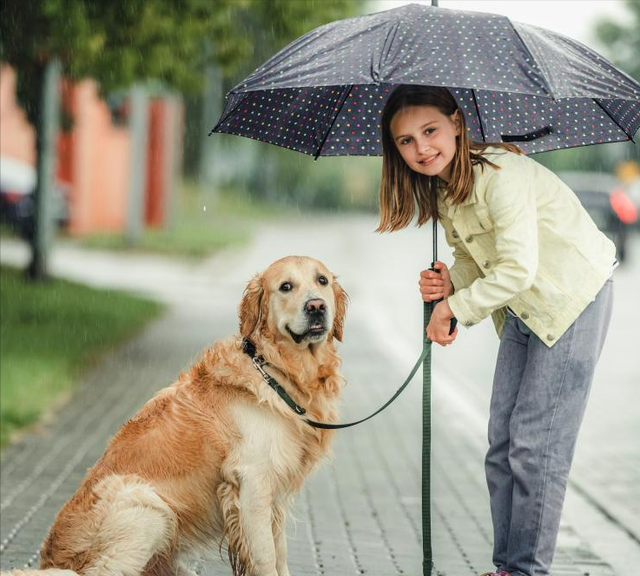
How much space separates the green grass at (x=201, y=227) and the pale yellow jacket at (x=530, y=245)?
8.80 metres

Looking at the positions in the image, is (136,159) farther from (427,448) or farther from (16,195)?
(427,448)

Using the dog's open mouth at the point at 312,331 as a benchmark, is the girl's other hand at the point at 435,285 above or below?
above

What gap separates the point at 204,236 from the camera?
33500 mm

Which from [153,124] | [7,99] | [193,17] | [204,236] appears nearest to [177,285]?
[7,99]

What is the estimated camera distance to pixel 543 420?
14.4ft

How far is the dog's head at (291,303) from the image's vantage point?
4484 millimetres

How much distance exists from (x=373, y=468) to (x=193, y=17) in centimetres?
600

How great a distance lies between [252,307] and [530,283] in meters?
1.17

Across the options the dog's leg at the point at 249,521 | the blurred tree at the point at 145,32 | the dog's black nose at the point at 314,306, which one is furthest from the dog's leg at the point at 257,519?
the blurred tree at the point at 145,32

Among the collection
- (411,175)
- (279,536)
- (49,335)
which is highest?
(411,175)

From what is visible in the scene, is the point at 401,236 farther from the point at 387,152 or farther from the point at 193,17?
the point at 387,152

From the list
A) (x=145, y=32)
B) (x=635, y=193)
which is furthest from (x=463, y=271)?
(x=635, y=193)

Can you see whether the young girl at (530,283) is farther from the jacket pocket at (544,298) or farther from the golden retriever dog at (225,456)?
the golden retriever dog at (225,456)

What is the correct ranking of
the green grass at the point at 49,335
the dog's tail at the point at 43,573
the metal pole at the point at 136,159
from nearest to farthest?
the dog's tail at the point at 43,573
the green grass at the point at 49,335
the metal pole at the point at 136,159
